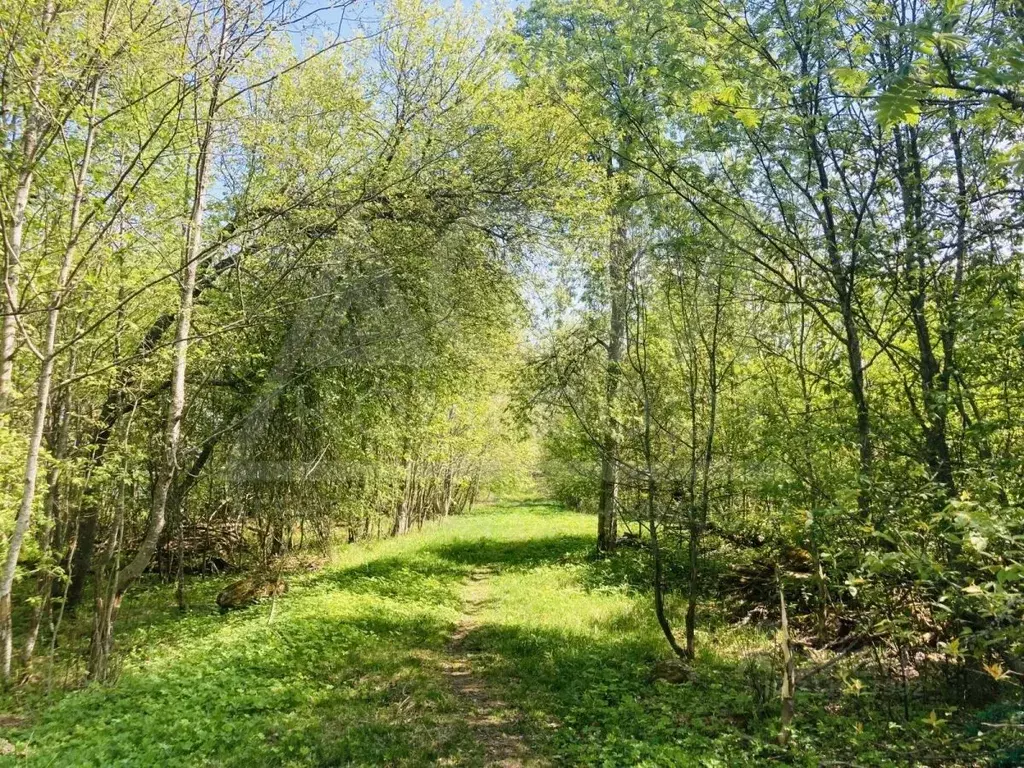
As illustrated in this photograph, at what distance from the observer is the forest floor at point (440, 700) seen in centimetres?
460

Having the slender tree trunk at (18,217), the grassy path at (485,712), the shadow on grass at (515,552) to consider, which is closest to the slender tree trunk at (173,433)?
the slender tree trunk at (18,217)

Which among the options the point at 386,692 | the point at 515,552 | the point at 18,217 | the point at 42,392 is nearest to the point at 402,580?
the point at 515,552

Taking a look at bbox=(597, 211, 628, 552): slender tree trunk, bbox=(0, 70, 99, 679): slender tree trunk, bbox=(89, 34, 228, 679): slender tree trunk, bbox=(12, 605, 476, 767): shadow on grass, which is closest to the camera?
bbox=(0, 70, 99, 679): slender tree trunk

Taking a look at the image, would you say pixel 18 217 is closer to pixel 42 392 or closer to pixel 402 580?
pixel 42 392

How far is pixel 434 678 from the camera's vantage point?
6.75 metres

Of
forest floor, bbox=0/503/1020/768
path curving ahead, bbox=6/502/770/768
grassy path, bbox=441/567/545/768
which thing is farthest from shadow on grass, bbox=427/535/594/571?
grassy path, bbox=441/567/545/768

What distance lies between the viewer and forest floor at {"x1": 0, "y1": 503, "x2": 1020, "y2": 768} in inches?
181

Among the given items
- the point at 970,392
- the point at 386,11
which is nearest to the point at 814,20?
the point at 970,392

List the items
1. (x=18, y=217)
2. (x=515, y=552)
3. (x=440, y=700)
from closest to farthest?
(x=18, y=217), (x=440, y=700), (x=515, y=552)

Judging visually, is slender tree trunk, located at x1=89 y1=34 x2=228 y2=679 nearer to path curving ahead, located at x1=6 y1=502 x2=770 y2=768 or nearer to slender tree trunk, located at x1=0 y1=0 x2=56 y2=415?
path curving ahead, located at x1=6 y1=502 x2=770 y2=768

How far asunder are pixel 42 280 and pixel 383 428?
5.54 metres

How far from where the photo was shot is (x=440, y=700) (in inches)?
238

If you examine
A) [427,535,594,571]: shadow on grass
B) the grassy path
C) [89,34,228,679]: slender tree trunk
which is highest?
[89,34,228,679]: slender tree trunk

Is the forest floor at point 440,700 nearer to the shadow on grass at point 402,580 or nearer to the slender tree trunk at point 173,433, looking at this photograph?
the slender tree trunk at point 173,433
